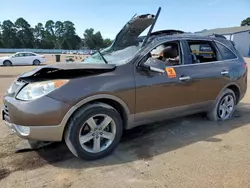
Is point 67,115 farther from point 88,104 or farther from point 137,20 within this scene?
point 137,20

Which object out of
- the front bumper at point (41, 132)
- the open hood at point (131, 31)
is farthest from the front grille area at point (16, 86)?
the open hood at point (131, 31)

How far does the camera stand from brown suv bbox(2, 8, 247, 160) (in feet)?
9.99

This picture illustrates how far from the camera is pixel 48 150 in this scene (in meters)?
3.63

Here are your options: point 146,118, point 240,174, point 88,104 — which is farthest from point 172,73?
point 240,174

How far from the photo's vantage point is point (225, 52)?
494 centimetres

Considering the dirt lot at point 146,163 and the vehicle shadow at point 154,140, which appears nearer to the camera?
the dirt lot at point 146,163

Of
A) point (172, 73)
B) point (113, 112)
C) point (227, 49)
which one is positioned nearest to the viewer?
point (113, 112)

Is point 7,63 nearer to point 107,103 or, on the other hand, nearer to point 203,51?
point 203,51

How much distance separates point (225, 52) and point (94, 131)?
317 cm

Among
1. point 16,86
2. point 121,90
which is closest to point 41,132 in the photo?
point 16,86

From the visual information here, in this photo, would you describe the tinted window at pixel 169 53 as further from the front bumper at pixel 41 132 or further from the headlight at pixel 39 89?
the front bumper at pixel 41 132

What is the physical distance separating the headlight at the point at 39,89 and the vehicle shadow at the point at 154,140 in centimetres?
92

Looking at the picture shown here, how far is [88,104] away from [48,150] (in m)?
1.00

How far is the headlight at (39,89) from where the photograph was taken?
9.87 ft
